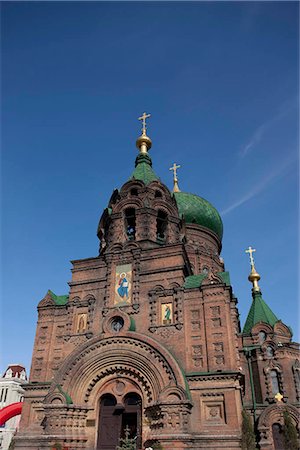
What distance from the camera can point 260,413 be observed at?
19.0 metres

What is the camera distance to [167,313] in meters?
16.2

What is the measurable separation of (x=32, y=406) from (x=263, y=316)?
14.3 metres

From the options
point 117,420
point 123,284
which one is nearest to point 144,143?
point 123,284

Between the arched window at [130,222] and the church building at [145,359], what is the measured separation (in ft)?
0.20

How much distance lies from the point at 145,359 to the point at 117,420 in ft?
8.63

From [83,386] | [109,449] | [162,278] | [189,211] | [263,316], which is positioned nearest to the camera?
[109,449]

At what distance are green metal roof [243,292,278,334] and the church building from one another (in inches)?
111

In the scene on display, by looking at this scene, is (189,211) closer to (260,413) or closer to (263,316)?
(263,316)

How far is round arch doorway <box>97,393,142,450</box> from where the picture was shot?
14.8 meters

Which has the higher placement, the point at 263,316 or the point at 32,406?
the point at 263,316

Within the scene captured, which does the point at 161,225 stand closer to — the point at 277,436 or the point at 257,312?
the point at 257,312

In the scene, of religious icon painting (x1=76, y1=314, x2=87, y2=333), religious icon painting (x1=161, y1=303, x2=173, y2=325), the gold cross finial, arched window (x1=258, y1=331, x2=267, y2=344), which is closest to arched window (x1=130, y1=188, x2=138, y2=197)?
religious icon painting (x1=161, y1=303, x2=173, y2=325)

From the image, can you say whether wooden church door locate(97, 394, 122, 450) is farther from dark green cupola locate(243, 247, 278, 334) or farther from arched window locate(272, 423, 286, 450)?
dark green cupola locate(243, 247, 278, 334)

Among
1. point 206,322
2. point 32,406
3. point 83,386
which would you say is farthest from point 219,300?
point 32,406
